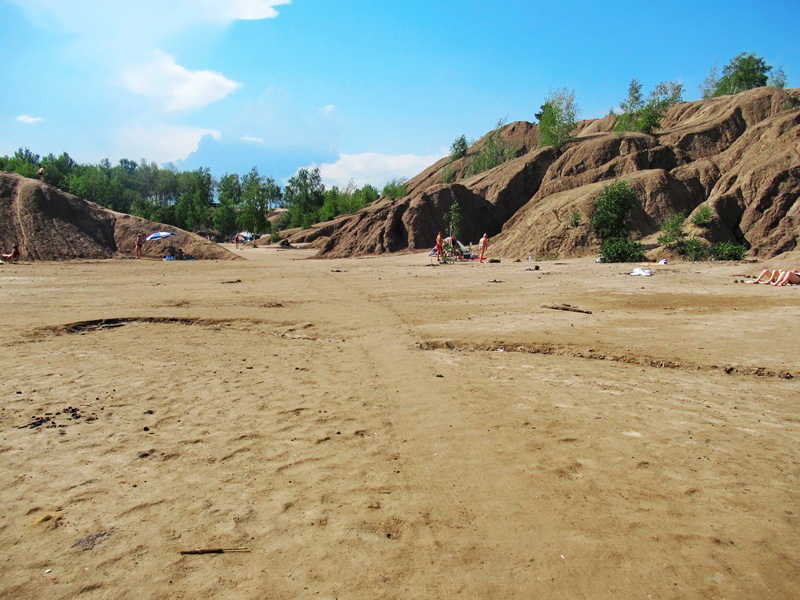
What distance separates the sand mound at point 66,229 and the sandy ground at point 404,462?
24296 millimetres

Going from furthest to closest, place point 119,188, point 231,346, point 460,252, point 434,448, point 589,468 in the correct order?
1. point 119,188
2. point 460,252
3. point 231,346
4. point 434,448
5. point 589,468

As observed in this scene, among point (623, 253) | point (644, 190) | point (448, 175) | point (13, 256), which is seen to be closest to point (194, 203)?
point (448, 175)

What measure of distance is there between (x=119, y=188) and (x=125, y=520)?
331 ft

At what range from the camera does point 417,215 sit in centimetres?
4097

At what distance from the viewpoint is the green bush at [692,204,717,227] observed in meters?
27.2

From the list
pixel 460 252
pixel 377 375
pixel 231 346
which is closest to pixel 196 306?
pixel 231 346

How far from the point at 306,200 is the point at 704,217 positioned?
66184 mm

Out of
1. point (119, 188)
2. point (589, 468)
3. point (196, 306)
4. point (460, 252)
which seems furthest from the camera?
point (119, 188)

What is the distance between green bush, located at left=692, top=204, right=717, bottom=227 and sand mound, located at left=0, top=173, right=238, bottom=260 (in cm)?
2771

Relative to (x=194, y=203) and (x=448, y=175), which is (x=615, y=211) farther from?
(x=194, y=203)

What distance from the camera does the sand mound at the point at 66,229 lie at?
2884 centimetres

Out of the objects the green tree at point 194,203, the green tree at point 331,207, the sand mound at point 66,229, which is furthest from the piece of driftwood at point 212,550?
the green tree at point 194,203

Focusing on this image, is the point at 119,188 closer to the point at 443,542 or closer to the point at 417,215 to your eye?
the point at 417,215

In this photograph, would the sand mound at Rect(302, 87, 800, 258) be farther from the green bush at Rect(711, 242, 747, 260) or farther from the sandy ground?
the sandy ground
